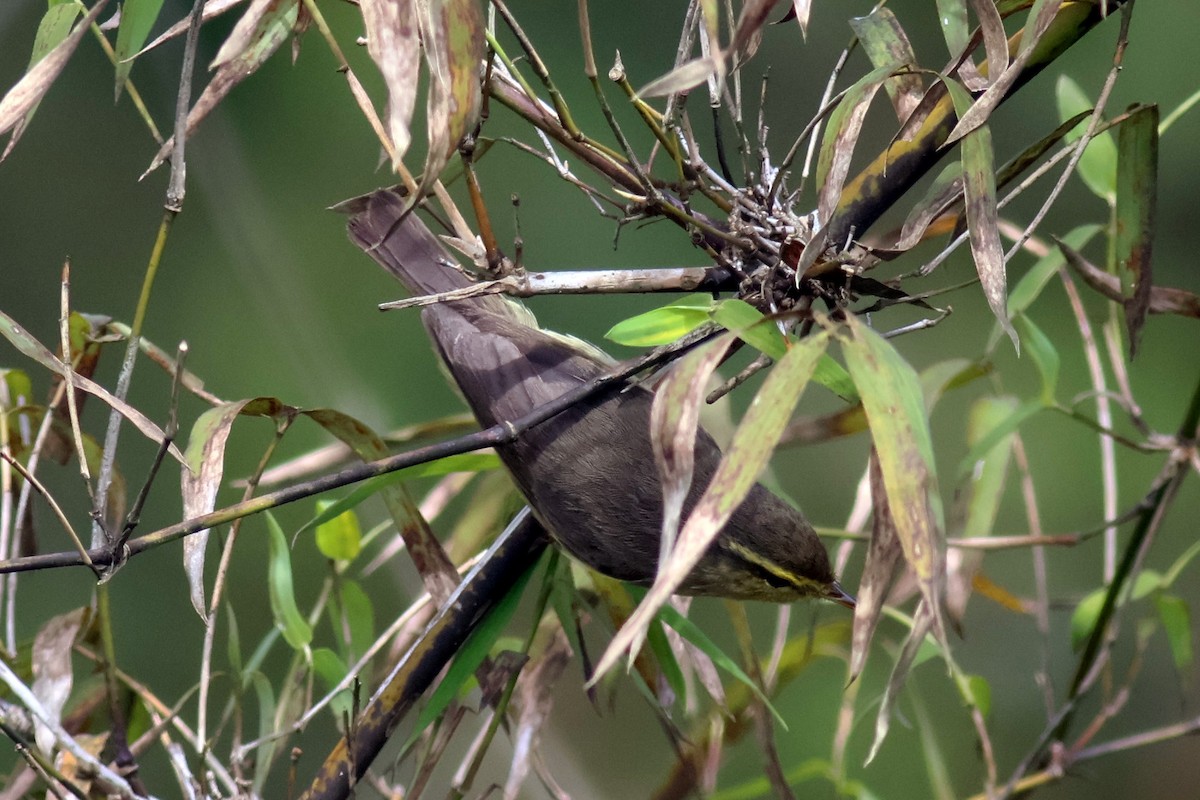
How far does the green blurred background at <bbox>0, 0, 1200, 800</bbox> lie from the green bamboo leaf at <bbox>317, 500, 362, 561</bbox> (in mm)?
1393

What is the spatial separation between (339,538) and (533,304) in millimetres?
1594

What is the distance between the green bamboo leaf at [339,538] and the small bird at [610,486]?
22cm

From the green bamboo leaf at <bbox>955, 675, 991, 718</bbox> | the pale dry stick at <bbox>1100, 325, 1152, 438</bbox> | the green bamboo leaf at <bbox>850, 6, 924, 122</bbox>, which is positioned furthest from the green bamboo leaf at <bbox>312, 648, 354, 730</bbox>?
the pale dry stick at <bbox>1100, 325, 1152, 438</bbox>

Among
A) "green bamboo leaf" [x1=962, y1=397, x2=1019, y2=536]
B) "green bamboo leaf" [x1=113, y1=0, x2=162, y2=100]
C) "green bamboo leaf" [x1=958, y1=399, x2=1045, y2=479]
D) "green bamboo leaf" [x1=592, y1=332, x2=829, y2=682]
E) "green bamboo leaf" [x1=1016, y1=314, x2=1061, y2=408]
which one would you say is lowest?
"green bamboo leaf" [x1=962, y1=397, x2=1019, y2=536]

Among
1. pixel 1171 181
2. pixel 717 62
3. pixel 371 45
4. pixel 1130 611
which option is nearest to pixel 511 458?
pixel 371 45

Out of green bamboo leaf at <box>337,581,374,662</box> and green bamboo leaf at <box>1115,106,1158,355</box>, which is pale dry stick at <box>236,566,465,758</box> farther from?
green bamboo leaf at <box>1115,106,1158,355</box>

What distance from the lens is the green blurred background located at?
2932mm

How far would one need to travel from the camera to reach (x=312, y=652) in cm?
127

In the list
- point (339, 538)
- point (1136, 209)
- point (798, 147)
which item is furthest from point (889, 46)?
point (339, 538)

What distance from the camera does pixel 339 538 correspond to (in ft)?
4.52

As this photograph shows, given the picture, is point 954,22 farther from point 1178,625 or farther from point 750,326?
point 1178,625

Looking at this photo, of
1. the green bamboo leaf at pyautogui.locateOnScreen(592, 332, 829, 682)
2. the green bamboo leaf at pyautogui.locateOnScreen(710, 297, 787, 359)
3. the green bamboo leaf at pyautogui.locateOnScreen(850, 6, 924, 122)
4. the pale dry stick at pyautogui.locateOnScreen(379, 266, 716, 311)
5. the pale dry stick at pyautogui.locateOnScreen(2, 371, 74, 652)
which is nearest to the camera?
the green bamboo leaf at pyautogui.locateOnScreen(592, 332, 829, 682)

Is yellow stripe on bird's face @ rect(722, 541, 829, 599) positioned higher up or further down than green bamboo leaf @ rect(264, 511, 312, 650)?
further down

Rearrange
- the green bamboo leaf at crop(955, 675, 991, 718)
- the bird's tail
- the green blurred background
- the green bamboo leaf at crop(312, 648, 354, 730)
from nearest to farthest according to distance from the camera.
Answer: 1. the green bamboo leaf at crop(312, 648, 354, 730)
2. the green bamboo leaf at crop(955, 675, 991, 718)
3. the bird's tail
4. the green blurred background
